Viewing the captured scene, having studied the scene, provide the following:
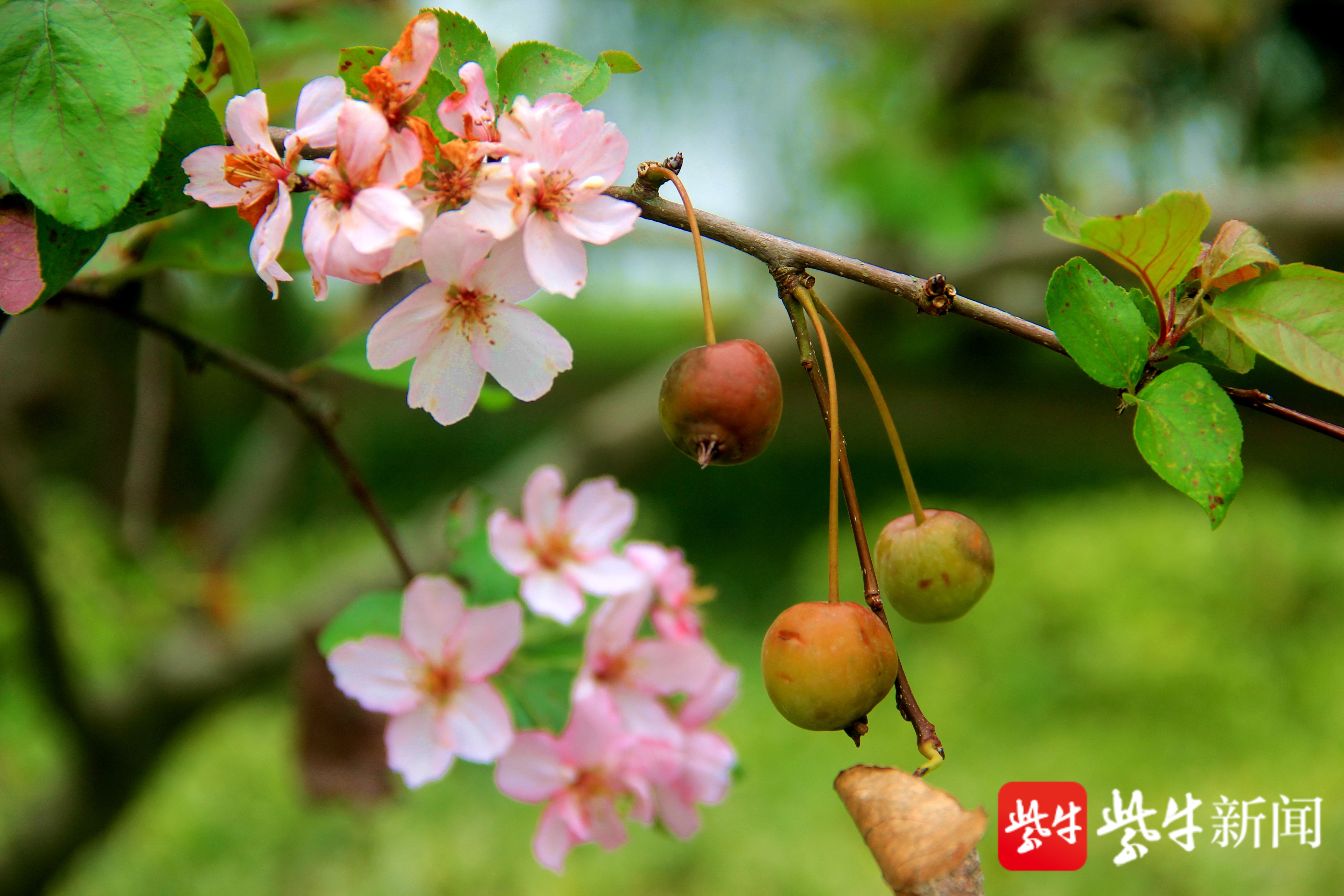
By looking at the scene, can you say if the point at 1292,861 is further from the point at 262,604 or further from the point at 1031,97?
the point at 262,604

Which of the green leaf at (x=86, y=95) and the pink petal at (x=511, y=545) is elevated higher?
the green leaf at (x=86, y=95)

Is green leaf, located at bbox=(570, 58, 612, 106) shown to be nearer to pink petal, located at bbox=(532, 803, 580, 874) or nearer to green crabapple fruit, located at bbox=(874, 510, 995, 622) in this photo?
green crabapple fruit, located at bbox=(874, 510, 995, 622)

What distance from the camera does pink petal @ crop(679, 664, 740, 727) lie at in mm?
719

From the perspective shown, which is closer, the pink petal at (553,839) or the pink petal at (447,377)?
the pink petal at (447,377)

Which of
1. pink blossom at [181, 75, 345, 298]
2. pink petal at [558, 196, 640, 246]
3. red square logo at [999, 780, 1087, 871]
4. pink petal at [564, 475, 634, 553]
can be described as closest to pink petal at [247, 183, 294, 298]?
pink blossom at [181, 75, 345, 298]

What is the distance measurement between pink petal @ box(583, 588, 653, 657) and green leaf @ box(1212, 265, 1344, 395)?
365 mm

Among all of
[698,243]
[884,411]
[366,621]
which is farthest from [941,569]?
[366,621]

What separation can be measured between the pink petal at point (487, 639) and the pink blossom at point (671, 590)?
0.33ft

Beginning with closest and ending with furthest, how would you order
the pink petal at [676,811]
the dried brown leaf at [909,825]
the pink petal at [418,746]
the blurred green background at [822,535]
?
the dried brown leaf at [909,825]
the pink petal at [418,746]
the pink petal at [676,811]
the blurred green background at [822,535]

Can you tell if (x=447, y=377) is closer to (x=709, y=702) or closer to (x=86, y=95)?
(x=86, y=95)

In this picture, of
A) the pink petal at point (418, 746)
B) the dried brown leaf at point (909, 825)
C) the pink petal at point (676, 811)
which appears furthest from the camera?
the pink petal at point (676, 811)

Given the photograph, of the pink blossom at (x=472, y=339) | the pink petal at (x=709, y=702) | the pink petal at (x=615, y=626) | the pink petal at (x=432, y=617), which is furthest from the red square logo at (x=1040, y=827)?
the pink blossom at (x=472, y=339)

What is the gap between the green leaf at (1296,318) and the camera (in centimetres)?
37

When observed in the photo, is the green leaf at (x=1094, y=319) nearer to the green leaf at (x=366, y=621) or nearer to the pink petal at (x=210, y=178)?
the pink petal at (x=210, y=178)
